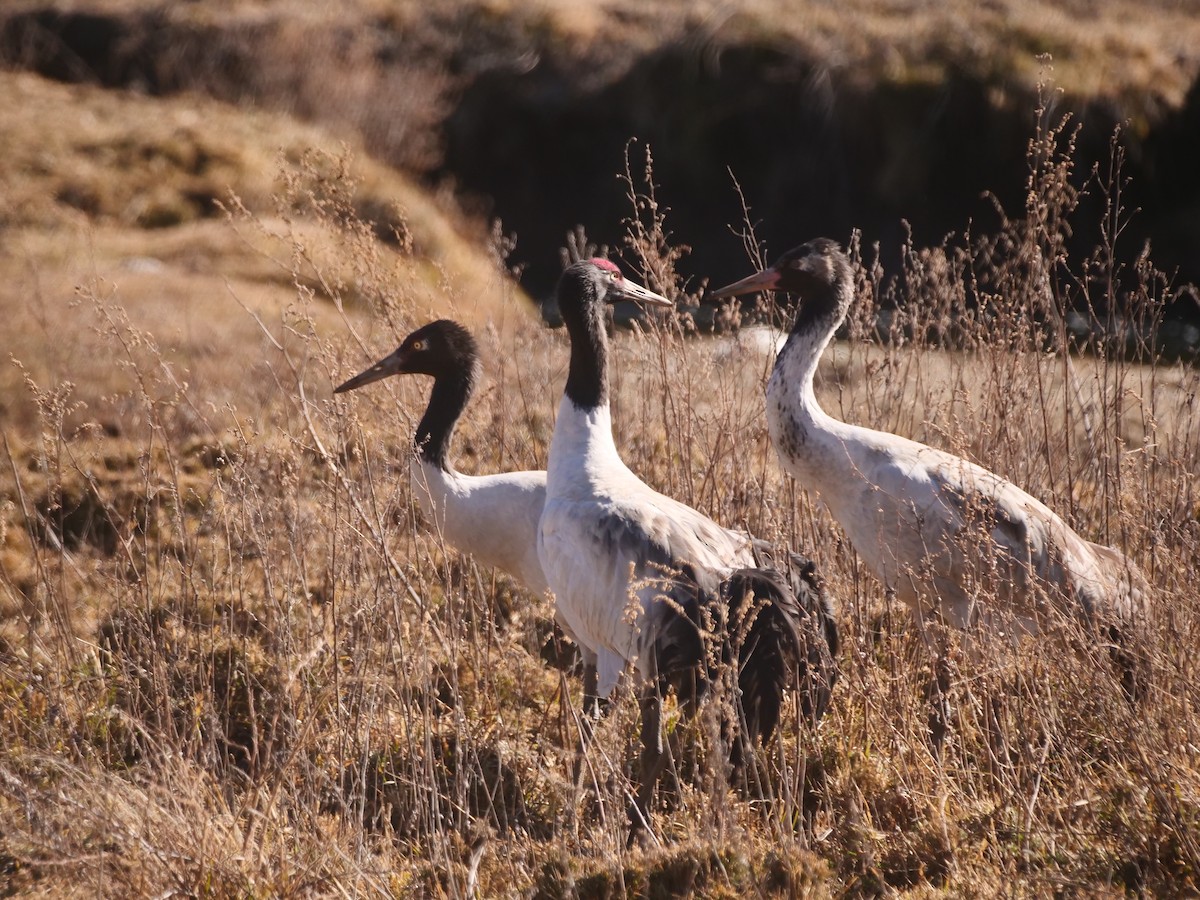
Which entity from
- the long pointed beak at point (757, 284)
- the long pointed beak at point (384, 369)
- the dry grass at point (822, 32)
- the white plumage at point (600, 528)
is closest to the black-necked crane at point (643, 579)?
the white plumage at point (600, 528)

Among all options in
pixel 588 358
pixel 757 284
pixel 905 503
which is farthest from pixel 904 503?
pixel 588 358

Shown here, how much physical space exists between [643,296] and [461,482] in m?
1.04

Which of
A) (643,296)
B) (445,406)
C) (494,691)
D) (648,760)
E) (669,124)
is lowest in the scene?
(648,760)

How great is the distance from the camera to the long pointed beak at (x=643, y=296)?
4.49m

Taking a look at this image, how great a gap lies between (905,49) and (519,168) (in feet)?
15.8

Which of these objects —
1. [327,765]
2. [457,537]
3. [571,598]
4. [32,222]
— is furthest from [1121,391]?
[32,222]

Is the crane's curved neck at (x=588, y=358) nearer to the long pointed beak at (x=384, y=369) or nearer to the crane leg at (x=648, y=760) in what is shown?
the long pointed beak at (x=384, y=369)

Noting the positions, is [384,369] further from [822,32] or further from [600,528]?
[822,32]

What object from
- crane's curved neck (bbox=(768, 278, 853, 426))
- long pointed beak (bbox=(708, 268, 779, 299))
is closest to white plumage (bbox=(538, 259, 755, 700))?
long pointed beak (bbox=(708, 268, 779, 299))

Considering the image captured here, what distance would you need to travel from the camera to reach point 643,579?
3580 mm

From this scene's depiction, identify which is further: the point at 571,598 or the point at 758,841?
the point at 571,598

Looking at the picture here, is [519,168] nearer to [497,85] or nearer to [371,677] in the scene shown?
[497,85]

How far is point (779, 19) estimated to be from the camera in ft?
49.4

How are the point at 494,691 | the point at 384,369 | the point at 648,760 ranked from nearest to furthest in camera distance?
the point at 494,691, the point at 648,760, the point at 384,369
